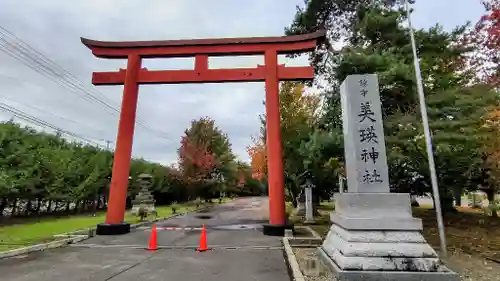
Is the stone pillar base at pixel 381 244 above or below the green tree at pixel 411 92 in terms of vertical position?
below

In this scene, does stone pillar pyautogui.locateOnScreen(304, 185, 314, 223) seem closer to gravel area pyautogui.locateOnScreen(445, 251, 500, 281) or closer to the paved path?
the paved path

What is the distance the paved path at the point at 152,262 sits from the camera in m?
6.07

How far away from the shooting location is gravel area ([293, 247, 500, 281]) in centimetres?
581

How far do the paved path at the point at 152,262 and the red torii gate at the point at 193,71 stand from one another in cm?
334

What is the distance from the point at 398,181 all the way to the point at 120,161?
11709 mm

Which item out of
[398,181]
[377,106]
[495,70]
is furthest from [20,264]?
[495,70]

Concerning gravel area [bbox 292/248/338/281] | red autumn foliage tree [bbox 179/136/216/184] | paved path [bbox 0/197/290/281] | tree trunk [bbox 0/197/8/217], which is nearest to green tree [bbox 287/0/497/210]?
gravel area [bbox 292/248/338/281]

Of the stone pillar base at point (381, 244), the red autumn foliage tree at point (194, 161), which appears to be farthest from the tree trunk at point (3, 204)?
the red autumn foliage tree at point (194, 161)

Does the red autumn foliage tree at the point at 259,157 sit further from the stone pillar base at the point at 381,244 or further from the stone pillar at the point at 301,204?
the stone pillar base at the point at 381,244

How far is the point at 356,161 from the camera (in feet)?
21.5

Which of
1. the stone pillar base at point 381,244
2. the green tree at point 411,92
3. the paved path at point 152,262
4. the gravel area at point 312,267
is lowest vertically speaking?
the paved path at point 152,262

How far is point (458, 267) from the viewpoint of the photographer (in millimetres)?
6988

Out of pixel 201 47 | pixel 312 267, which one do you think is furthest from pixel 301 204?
pixel 312 267

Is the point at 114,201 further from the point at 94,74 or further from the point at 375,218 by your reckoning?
the point at 375,218
